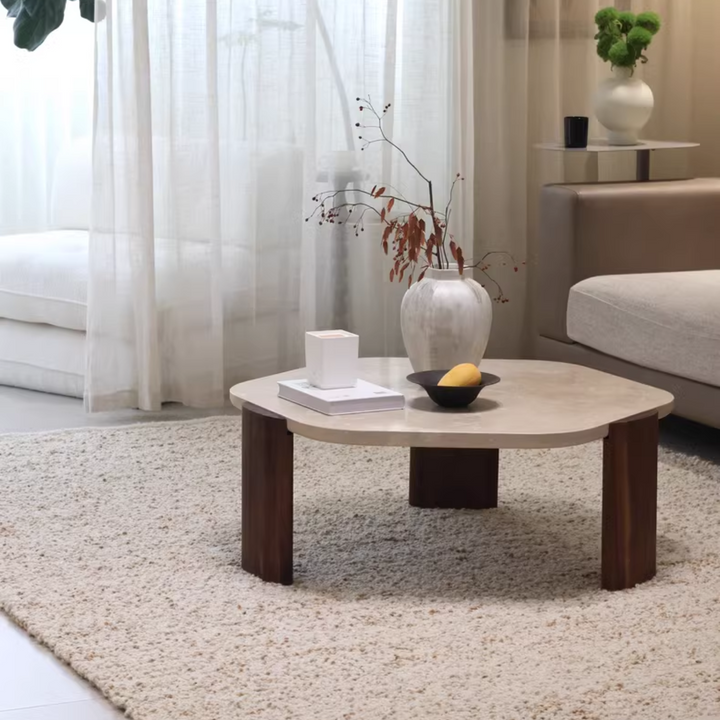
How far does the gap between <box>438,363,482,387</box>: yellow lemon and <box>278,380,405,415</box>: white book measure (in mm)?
86

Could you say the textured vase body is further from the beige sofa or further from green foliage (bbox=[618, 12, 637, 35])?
green foliage (bbox=[618, 12, 637, 35])

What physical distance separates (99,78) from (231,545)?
1.63 meters

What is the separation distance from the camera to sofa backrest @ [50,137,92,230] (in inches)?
167

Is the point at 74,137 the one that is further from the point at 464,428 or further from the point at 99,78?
the point at 464,428

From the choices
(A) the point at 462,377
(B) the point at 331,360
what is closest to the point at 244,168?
(B) the point at 331,360

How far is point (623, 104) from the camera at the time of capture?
392 cm

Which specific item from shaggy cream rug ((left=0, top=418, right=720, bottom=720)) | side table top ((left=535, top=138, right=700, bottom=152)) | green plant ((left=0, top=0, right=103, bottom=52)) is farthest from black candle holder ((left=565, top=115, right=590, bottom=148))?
green plant ((left=0, top=0, right=103, bottom=52))

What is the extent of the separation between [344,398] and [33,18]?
2.33 m

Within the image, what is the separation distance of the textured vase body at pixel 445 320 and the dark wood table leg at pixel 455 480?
276 mm

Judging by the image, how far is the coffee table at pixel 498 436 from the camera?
6.72 feet

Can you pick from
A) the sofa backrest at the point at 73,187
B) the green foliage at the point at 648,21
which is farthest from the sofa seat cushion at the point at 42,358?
the green foliage at the point at 648,21

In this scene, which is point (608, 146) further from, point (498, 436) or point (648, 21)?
point (498, 436)

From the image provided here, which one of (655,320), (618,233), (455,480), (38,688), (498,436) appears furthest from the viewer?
(618,233)

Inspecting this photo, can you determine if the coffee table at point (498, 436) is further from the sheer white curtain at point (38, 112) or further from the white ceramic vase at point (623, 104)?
the sheer white curtain at point (38, 112)
